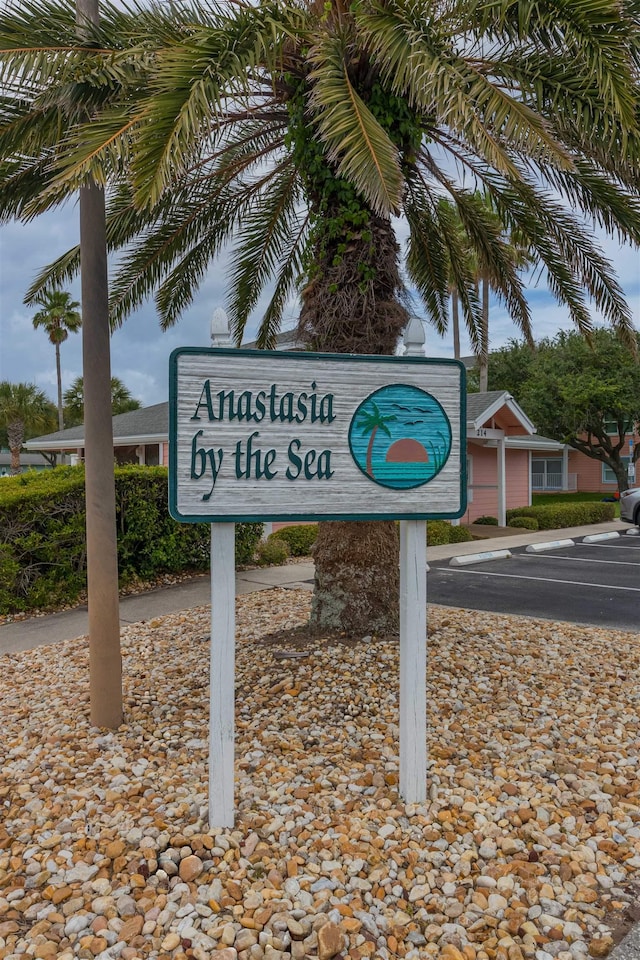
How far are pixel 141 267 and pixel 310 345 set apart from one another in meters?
3.00

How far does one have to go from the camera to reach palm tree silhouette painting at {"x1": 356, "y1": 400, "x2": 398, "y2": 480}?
346 cm

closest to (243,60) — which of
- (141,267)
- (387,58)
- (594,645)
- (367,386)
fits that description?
(387,58)

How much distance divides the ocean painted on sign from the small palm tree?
3074cm

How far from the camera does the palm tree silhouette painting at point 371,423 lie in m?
3.46

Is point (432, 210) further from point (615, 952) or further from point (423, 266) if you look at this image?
point (615, 952)

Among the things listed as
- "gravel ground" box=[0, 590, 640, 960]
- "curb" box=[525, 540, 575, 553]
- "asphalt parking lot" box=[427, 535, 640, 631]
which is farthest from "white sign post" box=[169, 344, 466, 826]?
"curb" box=[525, 540, 575, 553]

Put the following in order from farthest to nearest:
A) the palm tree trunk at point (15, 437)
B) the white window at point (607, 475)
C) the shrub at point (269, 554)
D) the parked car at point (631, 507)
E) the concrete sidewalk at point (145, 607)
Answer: the white window at point (607, 475) < the palm tree trunk at point (15, 437) < the parked car at point (631, 507) < the shrub at point (269, 554) < the concrete sidewalk at point (145, 607)

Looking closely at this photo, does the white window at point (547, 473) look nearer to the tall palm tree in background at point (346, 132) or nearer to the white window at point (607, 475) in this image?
the white window at point (607, 475)

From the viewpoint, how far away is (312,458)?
3361 millimetres

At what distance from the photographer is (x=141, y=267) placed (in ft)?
25.3

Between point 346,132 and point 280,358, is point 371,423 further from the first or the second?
point 346,132

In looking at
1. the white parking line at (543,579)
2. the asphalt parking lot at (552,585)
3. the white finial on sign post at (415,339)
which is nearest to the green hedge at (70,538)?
the asphalt parking lot at (552,585)

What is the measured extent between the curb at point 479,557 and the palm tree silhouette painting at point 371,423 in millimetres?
8852

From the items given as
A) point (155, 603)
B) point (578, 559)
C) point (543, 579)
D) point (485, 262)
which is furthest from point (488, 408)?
point (155, 603)
